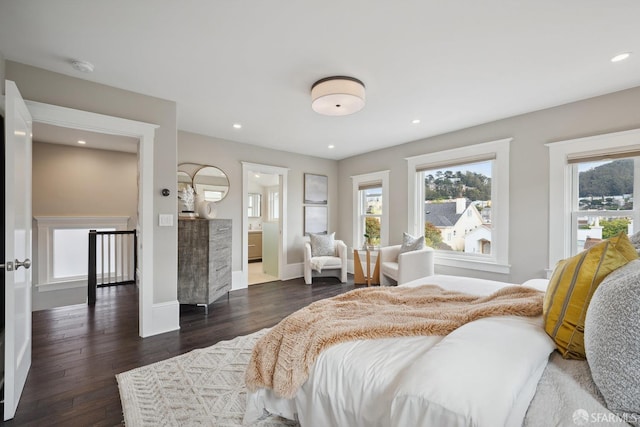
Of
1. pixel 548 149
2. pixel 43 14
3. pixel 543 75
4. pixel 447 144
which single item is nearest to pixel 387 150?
pixel 447 144

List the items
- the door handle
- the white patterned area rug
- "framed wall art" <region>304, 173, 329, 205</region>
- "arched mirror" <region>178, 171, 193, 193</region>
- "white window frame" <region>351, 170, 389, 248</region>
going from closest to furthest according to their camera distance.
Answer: the white patterned area rug → the door handle → "arched mirror" <region>178, 171, 193, 193</region> → "white window frame" <region>351, 170, 389, 248</region> → "framed wall art" <region>304, 173, 329, 205</region>

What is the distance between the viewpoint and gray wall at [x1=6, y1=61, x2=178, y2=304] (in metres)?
2.55

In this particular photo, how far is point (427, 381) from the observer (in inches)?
36.4

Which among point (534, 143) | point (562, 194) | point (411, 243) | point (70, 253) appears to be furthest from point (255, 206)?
point (562, 194)

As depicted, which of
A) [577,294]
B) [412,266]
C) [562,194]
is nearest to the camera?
[577,294]

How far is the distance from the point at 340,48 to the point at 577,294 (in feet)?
6.75

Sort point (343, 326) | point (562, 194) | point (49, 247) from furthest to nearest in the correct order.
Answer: point (49, 247) < point (562, 194) < point (343, 326)

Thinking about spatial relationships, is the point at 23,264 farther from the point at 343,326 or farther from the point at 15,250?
the point at 343,326

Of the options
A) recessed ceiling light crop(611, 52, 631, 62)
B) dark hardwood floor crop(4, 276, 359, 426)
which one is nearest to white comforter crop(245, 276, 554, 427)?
dark hardwood floor crop(4, 276, 359, 426)

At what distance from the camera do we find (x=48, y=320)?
323 cm

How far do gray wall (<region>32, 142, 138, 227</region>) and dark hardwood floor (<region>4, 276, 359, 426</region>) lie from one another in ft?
5.24

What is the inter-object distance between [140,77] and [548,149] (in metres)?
4.41

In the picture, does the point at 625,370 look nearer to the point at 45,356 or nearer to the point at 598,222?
the point at 598,222
